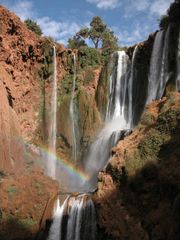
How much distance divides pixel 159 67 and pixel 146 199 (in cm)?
1428

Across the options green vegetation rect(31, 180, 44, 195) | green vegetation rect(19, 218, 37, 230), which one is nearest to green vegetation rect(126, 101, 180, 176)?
green vegetation rect(19, 218, 37, 230)


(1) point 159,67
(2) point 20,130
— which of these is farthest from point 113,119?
(2) point 20,130

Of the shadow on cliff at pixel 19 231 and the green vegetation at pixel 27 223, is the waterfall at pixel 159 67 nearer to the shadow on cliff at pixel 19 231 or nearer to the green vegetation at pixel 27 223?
the green vegetation at pixel 27 223

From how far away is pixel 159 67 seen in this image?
27203 mm

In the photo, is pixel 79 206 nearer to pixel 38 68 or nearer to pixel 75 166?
pixel 75 166

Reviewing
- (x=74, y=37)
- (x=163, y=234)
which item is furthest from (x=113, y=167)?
(x=74, y=37)

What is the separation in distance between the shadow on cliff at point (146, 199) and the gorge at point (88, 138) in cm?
4

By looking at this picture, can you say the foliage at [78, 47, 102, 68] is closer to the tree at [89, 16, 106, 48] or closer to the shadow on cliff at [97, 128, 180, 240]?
the tree at [89, 16, 106, 48]

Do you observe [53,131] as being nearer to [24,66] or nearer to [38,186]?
[24,66]

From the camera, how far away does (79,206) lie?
1867cm

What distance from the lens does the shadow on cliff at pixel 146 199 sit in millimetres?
14297

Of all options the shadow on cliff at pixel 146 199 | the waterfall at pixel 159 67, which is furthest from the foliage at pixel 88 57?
the shadow on cliff at pixel 146 199

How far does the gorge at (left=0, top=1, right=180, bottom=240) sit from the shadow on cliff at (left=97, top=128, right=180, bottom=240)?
44 mm

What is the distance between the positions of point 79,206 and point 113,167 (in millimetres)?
3177
